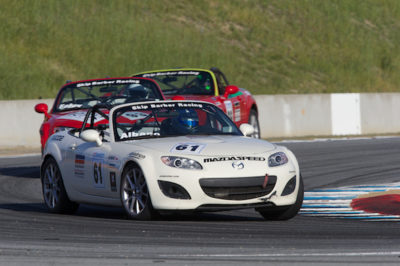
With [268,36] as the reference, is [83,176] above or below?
above

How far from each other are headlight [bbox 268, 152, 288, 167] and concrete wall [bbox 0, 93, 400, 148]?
15580 mm

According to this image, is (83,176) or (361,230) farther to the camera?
(83,176)

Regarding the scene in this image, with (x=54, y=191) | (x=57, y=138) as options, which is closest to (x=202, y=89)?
(x=57, y=138)

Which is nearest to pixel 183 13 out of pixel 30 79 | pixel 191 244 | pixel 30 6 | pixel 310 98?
pixel 30 6

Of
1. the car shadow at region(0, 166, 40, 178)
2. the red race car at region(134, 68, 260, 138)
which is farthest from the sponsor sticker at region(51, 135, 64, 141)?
the red race car at region(134, 68, 260, 138)

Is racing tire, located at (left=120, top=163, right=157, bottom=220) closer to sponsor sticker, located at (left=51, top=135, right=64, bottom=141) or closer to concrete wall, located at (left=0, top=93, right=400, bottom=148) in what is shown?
sponsor sticker, located at (left=51, top=135, right=64, bottom=141)

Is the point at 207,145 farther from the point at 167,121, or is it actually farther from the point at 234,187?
the point at 167,121

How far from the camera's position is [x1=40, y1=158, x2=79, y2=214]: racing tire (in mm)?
10523

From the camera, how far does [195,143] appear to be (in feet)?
29.6

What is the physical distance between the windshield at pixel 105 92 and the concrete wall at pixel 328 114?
10.1m

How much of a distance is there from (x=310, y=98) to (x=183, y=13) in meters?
12.5

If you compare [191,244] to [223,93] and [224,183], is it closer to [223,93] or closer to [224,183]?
[224,183]

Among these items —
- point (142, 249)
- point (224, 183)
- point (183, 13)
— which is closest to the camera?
point (142, 249)

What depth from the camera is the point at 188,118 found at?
32.3 ft
